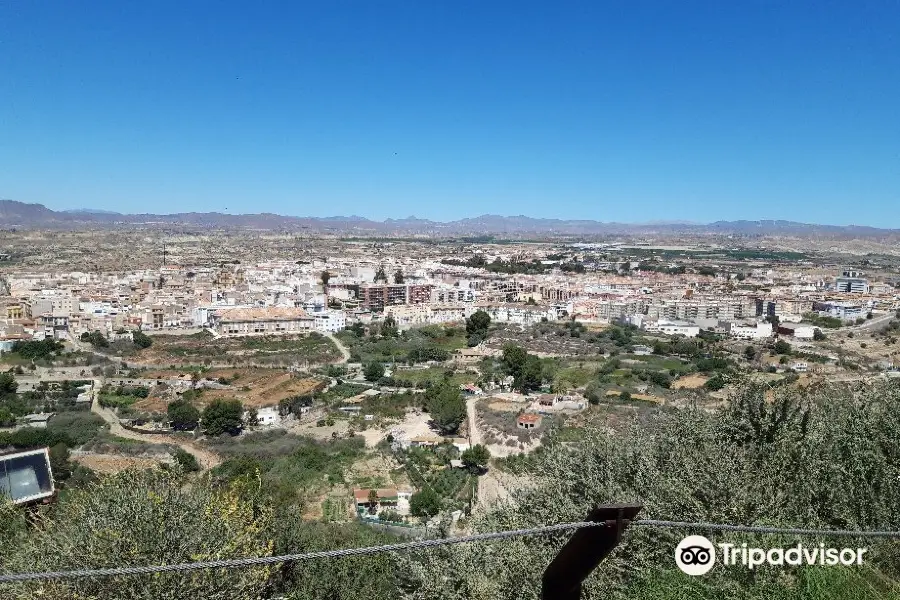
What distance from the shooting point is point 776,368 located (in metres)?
23.5

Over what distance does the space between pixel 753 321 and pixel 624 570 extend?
3525cm

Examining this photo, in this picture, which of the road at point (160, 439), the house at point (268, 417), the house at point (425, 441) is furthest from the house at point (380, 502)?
the house at point (268, 417)

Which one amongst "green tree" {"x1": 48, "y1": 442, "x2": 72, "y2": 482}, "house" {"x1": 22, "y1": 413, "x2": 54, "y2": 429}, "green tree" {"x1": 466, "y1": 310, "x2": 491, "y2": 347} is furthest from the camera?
"green tree" {"x1": 466, "y1": 310, "x2": 491, "y2": 347}

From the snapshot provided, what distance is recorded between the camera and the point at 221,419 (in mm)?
16844

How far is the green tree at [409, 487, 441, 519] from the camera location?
36.4 ft

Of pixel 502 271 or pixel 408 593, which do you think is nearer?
pixel 408 593

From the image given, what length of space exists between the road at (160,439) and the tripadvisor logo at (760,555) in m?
12.5

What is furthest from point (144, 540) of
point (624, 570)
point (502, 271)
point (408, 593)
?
point (502, 271)

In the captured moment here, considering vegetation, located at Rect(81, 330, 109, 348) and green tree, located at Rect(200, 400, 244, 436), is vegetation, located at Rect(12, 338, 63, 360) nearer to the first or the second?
vegetation, located at Rect(81, 330, 109, 348)

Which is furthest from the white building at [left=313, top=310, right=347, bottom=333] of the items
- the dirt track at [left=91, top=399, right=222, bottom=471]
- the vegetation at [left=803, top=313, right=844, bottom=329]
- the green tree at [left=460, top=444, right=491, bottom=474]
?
the vegetation at [left=803, top=313, right=844, bottom=329]

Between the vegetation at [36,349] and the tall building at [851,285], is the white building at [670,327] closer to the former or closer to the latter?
the tall building at [851,285]

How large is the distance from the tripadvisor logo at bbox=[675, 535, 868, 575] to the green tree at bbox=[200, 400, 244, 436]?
15443mm

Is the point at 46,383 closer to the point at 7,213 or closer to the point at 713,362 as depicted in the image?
the point at 713,362

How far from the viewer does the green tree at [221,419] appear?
1683 cm
